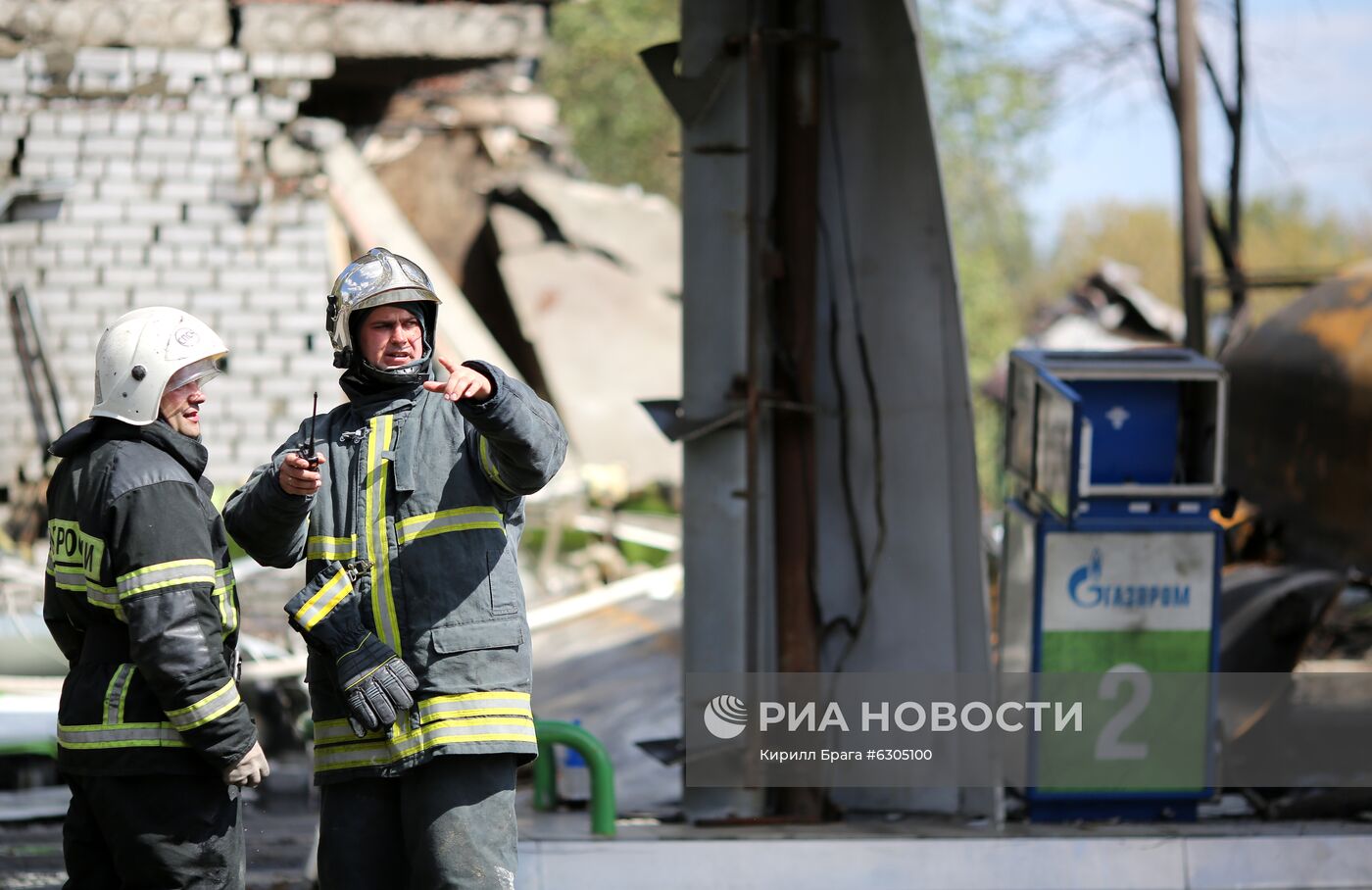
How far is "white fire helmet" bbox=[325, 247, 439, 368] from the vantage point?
3.17 metres

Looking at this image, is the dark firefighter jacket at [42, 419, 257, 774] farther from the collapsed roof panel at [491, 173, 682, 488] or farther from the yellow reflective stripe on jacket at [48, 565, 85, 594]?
the collapsed roof panel at [491, 173, 682, 488]

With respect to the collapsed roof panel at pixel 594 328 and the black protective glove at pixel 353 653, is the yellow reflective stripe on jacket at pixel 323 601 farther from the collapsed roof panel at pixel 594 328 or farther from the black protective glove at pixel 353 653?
the collapsed roof panel at pixel 594 328

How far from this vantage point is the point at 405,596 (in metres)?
3.18

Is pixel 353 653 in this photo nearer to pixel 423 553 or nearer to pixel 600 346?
pixel 423 553

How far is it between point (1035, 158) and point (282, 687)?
3680 centimetres

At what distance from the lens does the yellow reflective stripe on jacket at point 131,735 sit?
310 centimetres

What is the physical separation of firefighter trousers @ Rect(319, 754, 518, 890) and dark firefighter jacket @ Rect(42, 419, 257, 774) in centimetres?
29

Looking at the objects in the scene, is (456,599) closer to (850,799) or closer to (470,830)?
(470,830)

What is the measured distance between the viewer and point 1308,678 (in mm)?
6230

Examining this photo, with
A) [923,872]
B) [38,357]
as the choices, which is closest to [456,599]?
[923,872]

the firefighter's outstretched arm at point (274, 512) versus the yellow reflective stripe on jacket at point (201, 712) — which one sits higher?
the firefighter's outstretched arm at point (274, 512)

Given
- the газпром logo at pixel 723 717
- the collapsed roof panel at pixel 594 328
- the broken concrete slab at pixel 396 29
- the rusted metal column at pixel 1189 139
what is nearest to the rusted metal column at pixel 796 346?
the газпром logo at pixel 723 717

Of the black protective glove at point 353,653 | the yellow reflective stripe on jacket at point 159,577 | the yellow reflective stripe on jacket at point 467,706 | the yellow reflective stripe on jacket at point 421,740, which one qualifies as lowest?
the yellow reflective stripe on jacket at point 421,740

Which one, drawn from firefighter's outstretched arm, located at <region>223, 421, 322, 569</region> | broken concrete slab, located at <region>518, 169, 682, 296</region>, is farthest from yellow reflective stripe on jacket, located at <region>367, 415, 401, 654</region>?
broken concrete slab, located at <region>518, 169, 682, 296</region>
